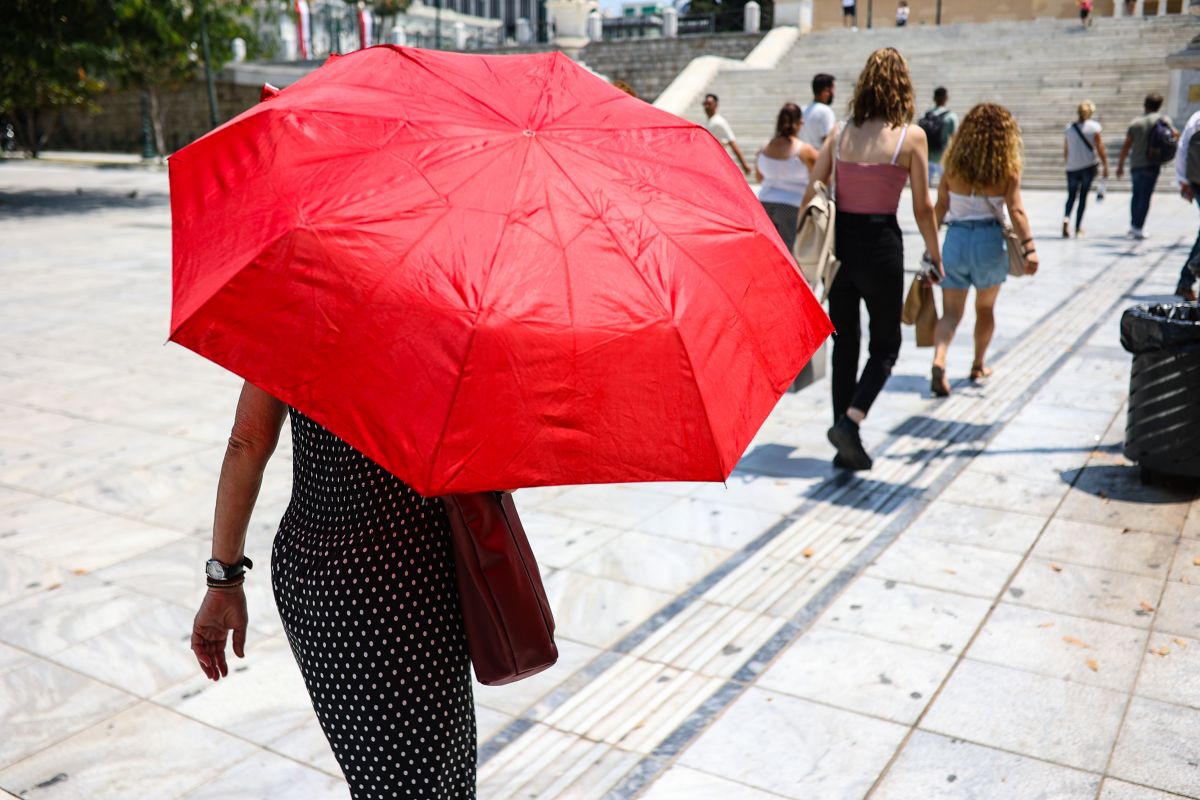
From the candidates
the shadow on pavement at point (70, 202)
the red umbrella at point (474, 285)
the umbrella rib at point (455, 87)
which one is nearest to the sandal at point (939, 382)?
the red umbrella at point (474, 285)

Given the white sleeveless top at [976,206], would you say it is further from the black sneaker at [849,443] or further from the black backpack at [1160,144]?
the black backpack at [1160,144]

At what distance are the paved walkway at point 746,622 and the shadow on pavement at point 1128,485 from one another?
0.02 metres

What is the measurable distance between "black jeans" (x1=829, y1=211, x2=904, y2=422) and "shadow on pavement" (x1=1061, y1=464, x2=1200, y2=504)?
118 cm

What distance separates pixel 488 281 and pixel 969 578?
3597 millimetres

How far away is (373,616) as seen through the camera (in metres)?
1.81

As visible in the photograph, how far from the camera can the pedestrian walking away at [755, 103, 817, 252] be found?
764 centimetres

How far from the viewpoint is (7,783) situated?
3211mm

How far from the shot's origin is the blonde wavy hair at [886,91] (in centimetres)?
540

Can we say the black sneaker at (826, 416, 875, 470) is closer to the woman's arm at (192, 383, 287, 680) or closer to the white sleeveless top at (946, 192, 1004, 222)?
the white sleeveless top at (946, 192, 1004, 222)

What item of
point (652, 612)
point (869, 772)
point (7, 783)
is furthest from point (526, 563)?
point (652, 612)

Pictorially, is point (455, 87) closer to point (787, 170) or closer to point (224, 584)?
point (224, 584)

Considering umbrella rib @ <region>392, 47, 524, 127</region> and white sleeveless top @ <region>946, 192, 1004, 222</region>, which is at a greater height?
umbrella rib @ <region>392, 47, 524, 127</region>

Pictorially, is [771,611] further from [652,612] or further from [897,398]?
[897,398]

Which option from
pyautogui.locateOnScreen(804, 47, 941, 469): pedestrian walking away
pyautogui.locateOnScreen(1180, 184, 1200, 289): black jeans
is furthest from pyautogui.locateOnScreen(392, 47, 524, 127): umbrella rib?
pyautogui.locateOnScreen(1180, 184, 1200, 289): black jeans
